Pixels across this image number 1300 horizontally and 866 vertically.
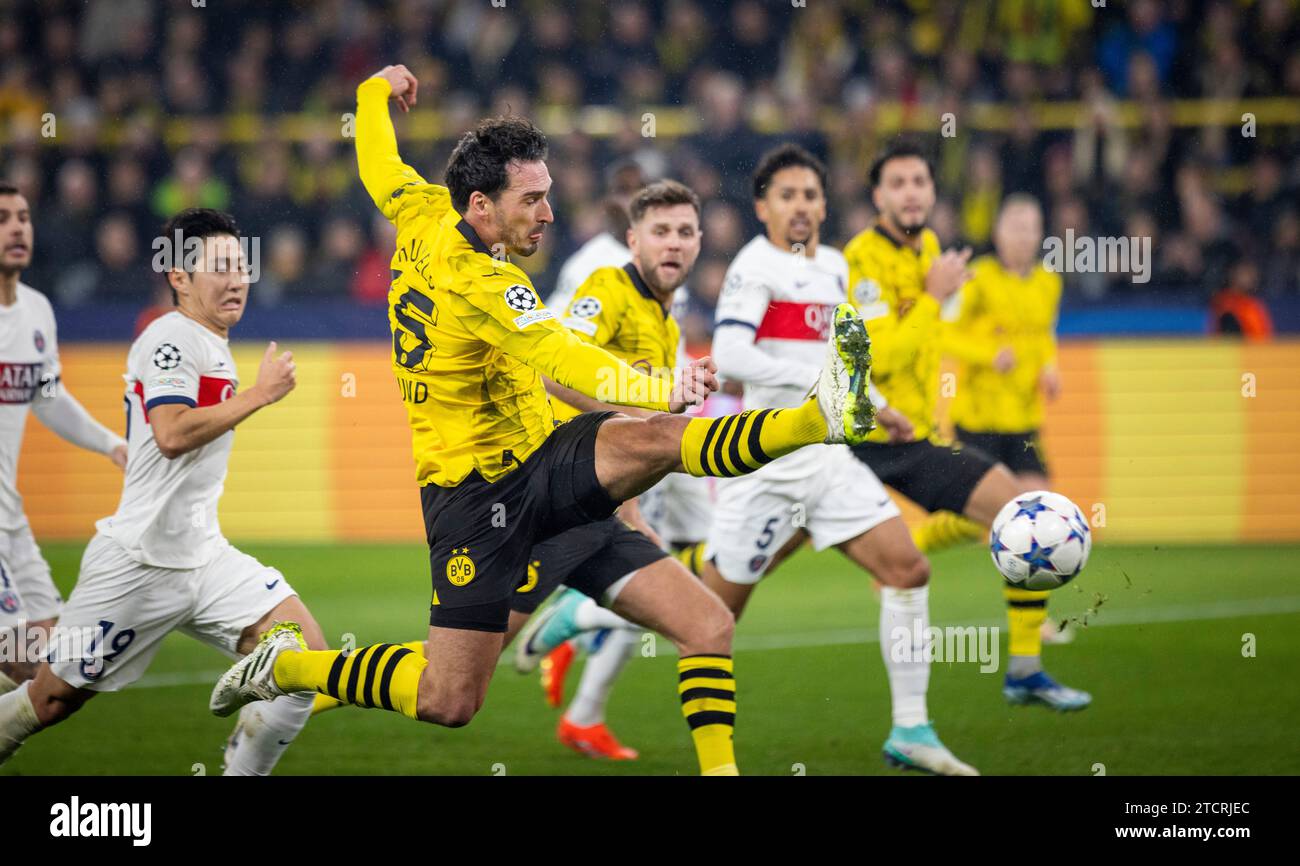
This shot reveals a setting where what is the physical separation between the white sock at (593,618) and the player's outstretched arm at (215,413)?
6.40 feet

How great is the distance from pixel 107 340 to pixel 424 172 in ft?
9.40

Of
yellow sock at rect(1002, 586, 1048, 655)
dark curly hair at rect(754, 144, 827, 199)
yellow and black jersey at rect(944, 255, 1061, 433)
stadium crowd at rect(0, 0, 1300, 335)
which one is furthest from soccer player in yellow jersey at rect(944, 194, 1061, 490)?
dark curly hair at rect(754, 144, 827, 199)

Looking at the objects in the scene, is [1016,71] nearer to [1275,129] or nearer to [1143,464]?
[1275,129]

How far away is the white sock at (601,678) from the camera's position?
691 centimetres

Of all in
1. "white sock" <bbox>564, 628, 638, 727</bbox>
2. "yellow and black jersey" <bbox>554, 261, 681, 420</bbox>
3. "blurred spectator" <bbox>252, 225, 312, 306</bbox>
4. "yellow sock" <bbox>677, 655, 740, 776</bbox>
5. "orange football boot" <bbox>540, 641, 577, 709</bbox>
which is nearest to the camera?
"yellow sock" <bbox>677, 655, 740, 776</bbox>

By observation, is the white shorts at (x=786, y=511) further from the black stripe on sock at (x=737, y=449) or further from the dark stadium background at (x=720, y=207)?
the black stripe on sock at (x=737, y=449)

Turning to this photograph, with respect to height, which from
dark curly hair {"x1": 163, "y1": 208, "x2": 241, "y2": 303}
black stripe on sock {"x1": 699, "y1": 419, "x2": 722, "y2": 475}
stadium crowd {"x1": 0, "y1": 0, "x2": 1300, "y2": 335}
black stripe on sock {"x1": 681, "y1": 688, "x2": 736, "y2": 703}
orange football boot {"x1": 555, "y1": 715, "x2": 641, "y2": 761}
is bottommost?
orange football boot {"x1": 555, "y1": 715, "x2": 641, "y2": 761}

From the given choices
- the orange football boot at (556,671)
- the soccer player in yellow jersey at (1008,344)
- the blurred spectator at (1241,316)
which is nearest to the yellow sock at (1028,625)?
the orange football boot at (556,671)

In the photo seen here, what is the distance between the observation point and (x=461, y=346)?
4918 millimetres

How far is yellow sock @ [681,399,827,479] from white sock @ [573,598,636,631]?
7.34ft

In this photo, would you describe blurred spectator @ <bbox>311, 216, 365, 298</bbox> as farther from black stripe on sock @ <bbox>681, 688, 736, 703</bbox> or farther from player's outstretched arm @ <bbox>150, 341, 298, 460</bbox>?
black stripe on sock @ <bbox>681, 688, 736, 703</bbox>

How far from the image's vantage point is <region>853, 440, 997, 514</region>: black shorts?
6773 millimetres

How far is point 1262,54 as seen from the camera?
13359 mm
